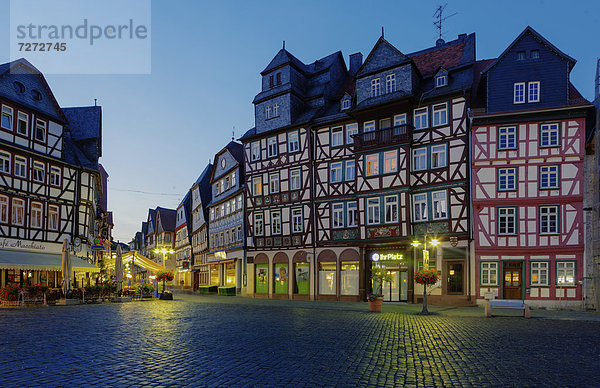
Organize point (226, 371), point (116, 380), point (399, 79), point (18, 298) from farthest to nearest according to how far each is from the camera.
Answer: point (399, 79), point (18, 298), point (226, 371), point (116, 380)

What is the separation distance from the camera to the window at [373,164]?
3026 centimetres

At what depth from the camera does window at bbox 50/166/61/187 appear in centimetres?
3161

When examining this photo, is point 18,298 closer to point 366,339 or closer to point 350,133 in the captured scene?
point 366,339

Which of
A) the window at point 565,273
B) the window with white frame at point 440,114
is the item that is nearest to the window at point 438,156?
the window with white frame at point 440,114

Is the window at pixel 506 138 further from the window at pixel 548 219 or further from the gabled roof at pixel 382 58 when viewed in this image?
the gabled roof at pixel 382 58

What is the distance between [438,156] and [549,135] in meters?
6.12


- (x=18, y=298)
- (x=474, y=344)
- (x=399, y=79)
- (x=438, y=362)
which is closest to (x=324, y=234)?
(x=399, y=79)

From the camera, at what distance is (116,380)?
25.0 feet

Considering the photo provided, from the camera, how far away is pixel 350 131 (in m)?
32.2

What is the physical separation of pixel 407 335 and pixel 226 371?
6.94m

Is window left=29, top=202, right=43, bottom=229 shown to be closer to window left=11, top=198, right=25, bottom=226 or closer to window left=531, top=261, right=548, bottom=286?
window left=11, top=198, right=25, bottom=226

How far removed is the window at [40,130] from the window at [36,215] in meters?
4.53

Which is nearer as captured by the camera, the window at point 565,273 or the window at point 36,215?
the window at point 565,273

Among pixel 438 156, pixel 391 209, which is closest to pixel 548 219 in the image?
pixel 438 156
